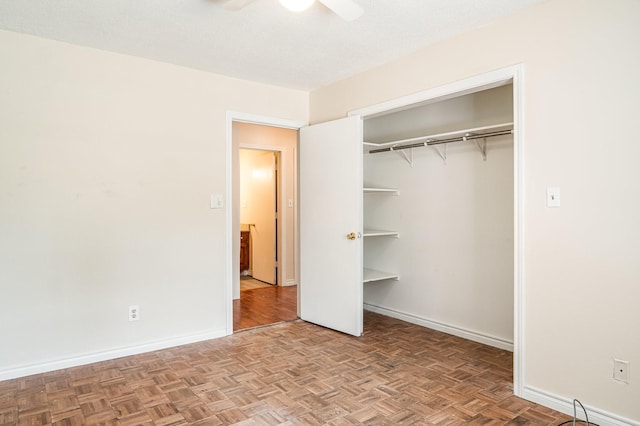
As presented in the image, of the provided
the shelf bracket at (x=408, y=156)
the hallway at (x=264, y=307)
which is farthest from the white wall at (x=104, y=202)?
the shelf bracket at (x=408, y=156)

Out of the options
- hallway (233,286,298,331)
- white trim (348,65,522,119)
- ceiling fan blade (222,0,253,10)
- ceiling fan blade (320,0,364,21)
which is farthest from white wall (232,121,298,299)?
ceiling fan blade (320,0,364,21)

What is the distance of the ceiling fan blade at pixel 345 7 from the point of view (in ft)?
6.12

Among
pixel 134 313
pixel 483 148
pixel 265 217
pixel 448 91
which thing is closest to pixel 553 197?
pixel 448 91

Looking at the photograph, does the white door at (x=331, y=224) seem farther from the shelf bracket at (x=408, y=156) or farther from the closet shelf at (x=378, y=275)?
the shelf bracket at (x=408, y=156)

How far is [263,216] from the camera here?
247 inches

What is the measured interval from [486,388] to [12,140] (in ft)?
11.8

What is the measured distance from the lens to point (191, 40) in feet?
9.45

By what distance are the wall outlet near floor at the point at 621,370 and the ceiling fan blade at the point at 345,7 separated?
2.25 meters

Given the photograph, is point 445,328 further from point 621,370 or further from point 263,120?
point 263,120

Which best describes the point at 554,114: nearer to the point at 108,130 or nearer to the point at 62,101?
the point at 108,130

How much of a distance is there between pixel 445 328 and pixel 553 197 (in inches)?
73.5

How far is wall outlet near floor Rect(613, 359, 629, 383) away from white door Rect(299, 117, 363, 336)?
1.90m

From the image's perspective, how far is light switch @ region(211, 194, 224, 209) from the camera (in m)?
3.59

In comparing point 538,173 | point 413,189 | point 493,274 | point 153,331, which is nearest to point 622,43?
point 538,173
